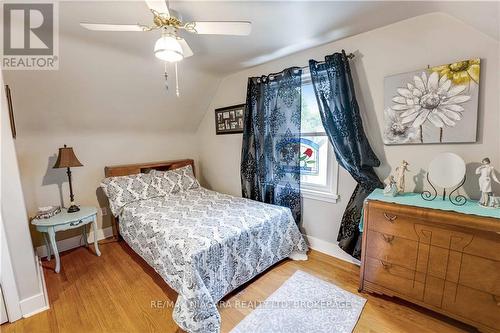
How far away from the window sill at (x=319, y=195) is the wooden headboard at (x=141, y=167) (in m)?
2.00

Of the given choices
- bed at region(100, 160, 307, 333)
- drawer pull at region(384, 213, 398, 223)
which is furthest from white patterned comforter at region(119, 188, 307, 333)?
drawer pull at region(384, 213, 398, 223)

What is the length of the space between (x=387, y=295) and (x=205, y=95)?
319 centimetres

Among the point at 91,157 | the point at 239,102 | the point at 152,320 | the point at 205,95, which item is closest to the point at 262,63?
the point at 239,102

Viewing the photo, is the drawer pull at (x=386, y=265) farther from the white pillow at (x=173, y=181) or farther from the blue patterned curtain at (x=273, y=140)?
the white pillow at (x=173, y=181)

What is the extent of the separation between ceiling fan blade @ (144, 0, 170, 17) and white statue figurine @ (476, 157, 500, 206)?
7.23ft

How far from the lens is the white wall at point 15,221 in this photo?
157cm

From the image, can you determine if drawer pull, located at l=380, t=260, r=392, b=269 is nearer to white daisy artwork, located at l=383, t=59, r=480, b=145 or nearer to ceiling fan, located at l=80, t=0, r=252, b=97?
white daisy artwork, located at l=383, t=59, r=480, b=145

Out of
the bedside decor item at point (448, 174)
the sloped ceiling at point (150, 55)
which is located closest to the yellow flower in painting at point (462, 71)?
the sloped ceiling at point (150, 55)

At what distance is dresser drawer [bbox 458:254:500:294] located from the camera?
1.34 m

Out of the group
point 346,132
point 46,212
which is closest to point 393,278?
point 346,132

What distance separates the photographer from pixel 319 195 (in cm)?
246

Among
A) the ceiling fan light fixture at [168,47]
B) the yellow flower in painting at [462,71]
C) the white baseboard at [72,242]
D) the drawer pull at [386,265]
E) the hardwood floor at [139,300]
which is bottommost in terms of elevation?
the hardwood floor at [139,300]

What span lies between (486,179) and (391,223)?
627mm

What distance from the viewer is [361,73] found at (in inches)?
81.5
